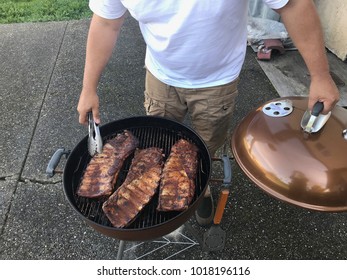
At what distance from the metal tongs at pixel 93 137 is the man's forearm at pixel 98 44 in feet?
0.70

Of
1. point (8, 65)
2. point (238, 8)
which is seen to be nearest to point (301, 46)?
point (238, 8)

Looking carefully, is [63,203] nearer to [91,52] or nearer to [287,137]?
[91,52]

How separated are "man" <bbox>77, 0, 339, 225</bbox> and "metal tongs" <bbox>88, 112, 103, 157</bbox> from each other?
0.04m

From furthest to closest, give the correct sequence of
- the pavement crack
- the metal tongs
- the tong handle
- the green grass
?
the green grass < the pavement crack < the metal tongs < the tong handle

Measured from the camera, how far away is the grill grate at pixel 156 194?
1823 mm

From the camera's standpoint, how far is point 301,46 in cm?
168

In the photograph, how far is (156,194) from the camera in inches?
76.6

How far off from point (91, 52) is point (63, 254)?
1.71 meters

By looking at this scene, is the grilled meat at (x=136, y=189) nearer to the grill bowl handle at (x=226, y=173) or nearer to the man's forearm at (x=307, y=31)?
the grill bowl handle at (x=226, y=173)

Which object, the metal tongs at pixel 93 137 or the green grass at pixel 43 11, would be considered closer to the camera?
the metal tongs at pixel 93 137

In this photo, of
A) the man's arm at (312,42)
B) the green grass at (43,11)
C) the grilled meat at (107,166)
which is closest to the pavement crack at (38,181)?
the grilled meat at (107,166)

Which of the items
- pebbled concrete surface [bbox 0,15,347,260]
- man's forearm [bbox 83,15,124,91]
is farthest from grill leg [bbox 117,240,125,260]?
man's forearm [bbox 83,15,124,91]

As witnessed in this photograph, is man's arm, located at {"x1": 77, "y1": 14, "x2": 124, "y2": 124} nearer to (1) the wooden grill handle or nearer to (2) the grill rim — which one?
(2) the grill rim

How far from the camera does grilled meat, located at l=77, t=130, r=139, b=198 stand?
1898 mm
